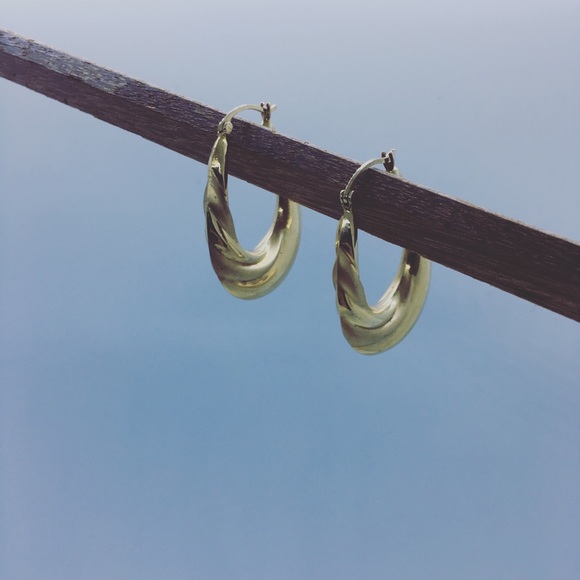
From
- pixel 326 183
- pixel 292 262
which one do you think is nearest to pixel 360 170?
pixel 326 183

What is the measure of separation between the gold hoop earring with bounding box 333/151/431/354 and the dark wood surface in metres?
0.02

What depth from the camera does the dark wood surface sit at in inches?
17.7

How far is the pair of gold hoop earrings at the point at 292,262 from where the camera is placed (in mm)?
498

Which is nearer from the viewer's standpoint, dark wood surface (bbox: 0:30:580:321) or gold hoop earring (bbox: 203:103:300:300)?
dark wood surface (bbox: 0:30:580:321)

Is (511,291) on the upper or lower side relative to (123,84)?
lower

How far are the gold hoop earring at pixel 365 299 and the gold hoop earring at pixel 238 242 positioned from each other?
100mm

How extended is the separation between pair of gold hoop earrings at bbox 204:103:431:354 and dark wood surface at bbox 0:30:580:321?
2cm

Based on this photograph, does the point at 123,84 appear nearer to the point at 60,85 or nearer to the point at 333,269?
the point at 60,85

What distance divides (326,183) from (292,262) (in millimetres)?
115

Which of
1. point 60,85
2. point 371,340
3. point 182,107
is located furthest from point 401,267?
point 60,85

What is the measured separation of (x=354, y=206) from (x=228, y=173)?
0.37 feet

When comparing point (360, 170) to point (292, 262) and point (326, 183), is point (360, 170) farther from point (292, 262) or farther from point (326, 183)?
point (292, 262)

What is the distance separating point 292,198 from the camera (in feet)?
1.83

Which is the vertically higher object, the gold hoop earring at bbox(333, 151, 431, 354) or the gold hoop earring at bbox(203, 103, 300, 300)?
the gold hoop earring at bbox(203, 103, 300, 300)
